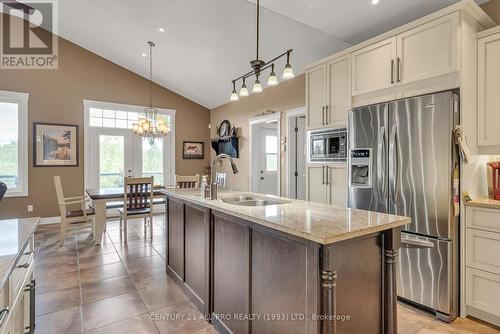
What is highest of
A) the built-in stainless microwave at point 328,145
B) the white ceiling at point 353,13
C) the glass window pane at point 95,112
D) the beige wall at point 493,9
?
the white ceiling at point 353,13

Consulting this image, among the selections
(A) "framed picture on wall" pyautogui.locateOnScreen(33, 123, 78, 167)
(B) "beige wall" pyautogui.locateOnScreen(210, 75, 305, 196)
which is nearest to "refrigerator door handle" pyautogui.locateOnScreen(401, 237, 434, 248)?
(B) "beige wall" pyautogui.locateOnScreen(210, 75, 305, 196)

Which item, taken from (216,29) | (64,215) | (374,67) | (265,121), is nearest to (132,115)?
(64,215)

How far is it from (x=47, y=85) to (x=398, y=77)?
244 inches

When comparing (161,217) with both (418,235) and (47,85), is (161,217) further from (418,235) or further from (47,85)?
(418,235)

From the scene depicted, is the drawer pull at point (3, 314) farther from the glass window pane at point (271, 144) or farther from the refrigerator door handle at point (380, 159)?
the glass window pane at point (271, 144)

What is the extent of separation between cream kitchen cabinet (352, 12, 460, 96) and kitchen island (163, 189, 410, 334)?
1.46m

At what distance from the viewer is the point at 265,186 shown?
587 cm

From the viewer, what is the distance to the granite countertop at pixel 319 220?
1.28 meters

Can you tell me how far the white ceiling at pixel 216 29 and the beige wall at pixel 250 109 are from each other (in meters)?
0.39

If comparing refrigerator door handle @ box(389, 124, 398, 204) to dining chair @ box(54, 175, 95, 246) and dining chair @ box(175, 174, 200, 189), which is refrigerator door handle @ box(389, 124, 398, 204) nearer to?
dining chair @ box(175, 174, 200, 189)

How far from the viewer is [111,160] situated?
604 centimetres

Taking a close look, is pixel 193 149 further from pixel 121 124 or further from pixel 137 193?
pixel 137 193
